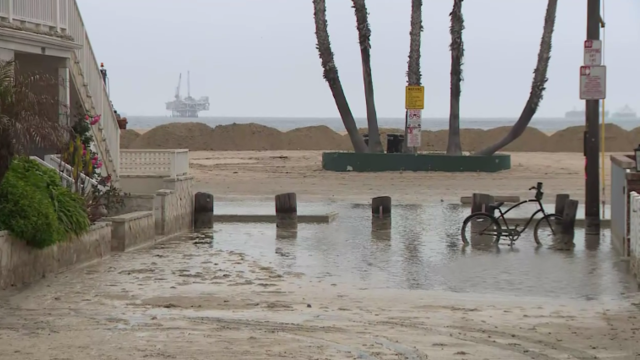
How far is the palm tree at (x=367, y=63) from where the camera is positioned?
128 ft

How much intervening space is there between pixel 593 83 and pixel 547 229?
267cm

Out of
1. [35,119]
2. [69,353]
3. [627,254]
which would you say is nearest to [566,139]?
[627,254]

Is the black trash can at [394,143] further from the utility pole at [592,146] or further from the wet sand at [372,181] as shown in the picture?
the utility pole at [592,146]

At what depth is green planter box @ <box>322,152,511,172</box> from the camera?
36.7 metres

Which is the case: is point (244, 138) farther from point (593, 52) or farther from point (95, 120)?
point (593, 52)

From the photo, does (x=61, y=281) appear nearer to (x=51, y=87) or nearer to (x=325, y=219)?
(x=51, y=87)

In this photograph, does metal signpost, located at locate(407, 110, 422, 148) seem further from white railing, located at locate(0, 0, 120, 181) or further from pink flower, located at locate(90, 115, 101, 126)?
pink flower, located at locate(90, 115, 101, 126)

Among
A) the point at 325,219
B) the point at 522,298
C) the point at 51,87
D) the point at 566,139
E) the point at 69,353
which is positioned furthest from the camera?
the point at 566,139

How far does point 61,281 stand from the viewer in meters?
13.8

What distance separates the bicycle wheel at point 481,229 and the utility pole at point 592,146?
92.5 inches

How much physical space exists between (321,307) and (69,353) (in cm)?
337

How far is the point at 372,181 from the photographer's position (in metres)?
33.4

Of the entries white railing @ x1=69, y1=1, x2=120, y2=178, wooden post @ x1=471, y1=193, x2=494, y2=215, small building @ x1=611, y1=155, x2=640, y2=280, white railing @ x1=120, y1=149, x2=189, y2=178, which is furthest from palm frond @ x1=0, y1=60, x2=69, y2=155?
wooden post @ x1=471, y1=193, x2=494, y2=215

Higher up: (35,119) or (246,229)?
(35,119)
